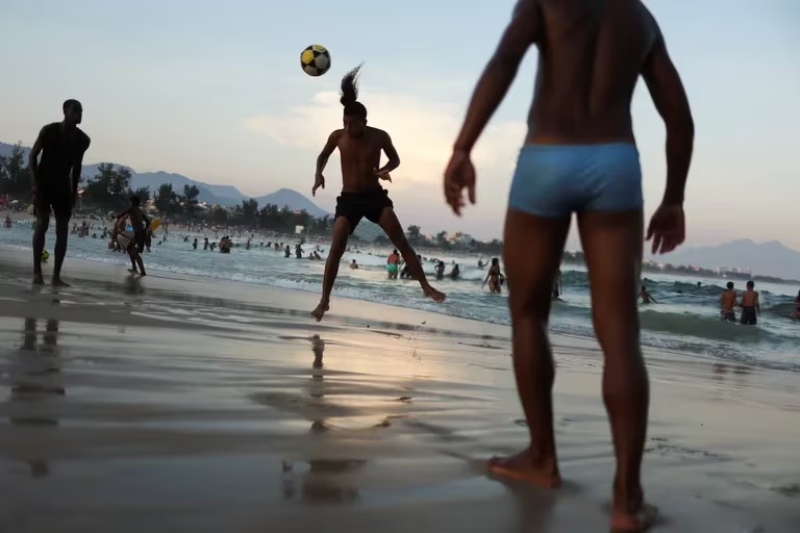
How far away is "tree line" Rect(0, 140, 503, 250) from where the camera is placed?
12269 centimetres

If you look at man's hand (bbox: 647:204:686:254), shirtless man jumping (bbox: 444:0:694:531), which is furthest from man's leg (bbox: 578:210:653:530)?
man's hand (bbox: 647:204:686:254)

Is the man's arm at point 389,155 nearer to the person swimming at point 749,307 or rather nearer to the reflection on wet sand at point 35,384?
the reflection on wet sand at point 35,384

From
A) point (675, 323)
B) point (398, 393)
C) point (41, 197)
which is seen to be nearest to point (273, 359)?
point (398, 393)

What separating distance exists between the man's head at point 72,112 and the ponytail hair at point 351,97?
121 inches

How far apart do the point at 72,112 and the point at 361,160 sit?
10.9ft

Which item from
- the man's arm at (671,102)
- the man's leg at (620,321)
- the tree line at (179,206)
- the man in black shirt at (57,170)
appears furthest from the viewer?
the tree line at (179,206)

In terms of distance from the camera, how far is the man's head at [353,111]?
261 inches

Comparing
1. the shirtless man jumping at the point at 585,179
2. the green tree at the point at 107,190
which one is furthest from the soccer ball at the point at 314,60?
the green tree at the point at 107,190

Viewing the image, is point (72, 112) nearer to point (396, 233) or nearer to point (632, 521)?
point (396, 233)

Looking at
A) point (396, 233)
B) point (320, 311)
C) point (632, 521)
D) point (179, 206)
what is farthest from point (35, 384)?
point (179, 206)

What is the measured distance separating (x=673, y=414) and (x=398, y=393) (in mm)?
1394

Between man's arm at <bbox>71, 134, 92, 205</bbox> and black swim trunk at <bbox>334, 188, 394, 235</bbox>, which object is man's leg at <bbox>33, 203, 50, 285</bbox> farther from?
black swim trunk at <bbox>334, 188, 394, 235</bbox>

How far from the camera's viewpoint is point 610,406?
2.12 meters

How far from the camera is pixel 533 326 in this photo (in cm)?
237
